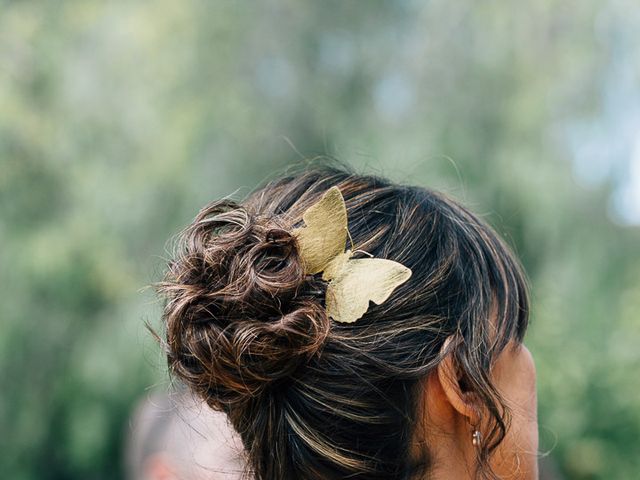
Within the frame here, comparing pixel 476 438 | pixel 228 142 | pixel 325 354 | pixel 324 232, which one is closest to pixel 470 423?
pixel 476 438

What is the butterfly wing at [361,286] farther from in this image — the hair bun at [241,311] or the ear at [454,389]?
the ear at [454,389]

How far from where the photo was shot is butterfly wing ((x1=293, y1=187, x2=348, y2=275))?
129cm

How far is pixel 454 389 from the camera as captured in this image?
127 centimetres

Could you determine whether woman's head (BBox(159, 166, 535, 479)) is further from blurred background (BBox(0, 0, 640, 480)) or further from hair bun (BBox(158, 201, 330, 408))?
blurred background (BBox(0, 0, 640, 480))

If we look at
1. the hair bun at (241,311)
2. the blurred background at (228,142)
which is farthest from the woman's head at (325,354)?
the blurred background at (228,142)

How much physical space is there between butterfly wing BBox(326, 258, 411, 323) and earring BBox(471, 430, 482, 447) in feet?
0.87

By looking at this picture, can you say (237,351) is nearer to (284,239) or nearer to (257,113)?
(284,239)

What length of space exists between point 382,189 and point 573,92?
3950 millimetres

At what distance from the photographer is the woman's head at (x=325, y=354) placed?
1.24 m

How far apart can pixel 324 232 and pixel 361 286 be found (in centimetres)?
11

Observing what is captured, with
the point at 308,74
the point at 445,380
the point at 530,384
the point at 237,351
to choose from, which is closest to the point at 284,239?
the point at 237,351

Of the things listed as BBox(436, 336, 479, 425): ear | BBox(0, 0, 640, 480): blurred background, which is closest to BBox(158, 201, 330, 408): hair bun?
BBox(436, 336, 479, 425): ear

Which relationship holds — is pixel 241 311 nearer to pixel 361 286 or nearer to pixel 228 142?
pixel 361 286

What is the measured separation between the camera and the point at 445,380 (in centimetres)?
127
